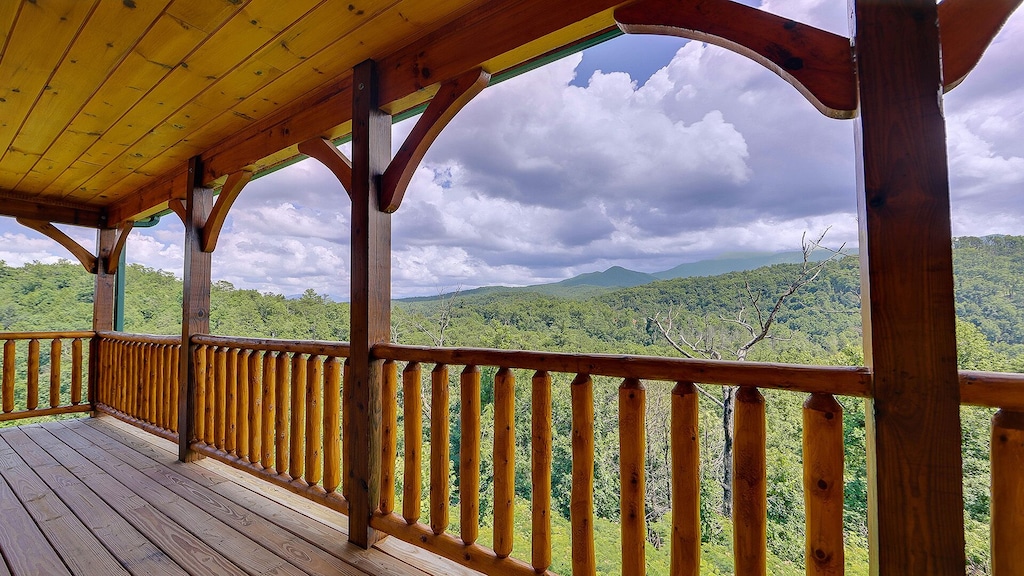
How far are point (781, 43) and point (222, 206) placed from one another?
10.7 ft

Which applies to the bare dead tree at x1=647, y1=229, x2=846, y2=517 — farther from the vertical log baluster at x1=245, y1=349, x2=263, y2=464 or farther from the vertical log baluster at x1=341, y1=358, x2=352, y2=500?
the vertical log baluster at x1=245, y1=349, x2=263, y2=464

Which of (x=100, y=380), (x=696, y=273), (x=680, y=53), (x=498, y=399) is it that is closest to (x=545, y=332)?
(x=696, y=273)

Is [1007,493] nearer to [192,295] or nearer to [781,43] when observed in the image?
[781,43]

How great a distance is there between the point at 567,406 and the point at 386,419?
829 centimetres

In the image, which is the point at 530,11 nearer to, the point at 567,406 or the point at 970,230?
the point at 970,230

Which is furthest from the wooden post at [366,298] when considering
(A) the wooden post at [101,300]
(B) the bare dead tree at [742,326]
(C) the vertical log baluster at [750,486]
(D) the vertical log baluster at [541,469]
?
(B) the bare dead tree at [742,326]

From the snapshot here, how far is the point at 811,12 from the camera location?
1.83 metres

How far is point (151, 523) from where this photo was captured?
2.03m

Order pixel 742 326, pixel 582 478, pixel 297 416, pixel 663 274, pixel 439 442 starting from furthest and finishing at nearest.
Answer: pixel 663 274
pixel 742 326
pixel 297 416
pixel 439 442
pixel 582 478

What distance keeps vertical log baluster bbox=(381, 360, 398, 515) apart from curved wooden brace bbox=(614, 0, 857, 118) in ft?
5.53

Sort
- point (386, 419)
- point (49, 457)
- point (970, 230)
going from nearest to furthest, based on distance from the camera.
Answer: point (970, 230)
point (386, 419)
point (49, 457)

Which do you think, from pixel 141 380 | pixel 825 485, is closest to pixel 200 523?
pixel 141 380

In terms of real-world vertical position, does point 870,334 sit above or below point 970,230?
below

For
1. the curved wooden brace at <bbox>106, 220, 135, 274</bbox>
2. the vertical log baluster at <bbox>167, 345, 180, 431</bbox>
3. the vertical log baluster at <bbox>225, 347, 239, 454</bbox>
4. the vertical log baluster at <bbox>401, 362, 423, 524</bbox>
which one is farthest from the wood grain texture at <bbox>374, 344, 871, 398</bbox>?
the curved wooden brace at <bbox>106, 220, 135, 274</bbox>
